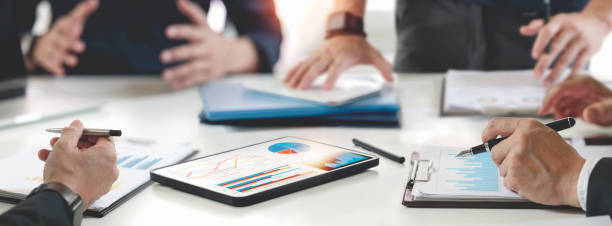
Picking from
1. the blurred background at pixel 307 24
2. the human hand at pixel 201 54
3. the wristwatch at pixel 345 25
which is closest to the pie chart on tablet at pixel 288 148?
the wristwatch at pixel 345 25

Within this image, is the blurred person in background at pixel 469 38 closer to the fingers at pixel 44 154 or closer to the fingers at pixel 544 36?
the fingers at pixel 544 36

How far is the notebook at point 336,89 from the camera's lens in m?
1.16

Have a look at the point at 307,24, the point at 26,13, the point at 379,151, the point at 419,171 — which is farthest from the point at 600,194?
the point at 307,24

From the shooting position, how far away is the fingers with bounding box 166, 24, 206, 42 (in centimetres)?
161

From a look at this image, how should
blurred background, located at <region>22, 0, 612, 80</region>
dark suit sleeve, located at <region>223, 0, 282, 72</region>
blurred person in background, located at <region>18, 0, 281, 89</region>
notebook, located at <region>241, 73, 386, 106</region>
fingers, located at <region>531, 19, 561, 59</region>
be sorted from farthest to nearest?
1. blurred background, located at <region>22, 0, 612, 80</region>
2. dark suit sleeve, located at <region>223, 0, 282, 72</region>
3. blurred person in background, located at <region>18, 0, 281, 89</region>
4. fingers, located at <region>531, 19, 561, 59</region>
5. notebook, located at <region>241, 73, 386, 106</region>

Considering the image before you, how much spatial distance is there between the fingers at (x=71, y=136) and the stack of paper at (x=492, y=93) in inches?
29.5

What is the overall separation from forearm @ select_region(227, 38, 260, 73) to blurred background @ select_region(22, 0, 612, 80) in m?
1.54

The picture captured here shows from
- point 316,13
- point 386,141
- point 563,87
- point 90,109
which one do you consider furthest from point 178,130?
point 316,13

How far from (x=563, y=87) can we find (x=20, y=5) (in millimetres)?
1751

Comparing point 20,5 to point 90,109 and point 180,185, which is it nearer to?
point 90,109

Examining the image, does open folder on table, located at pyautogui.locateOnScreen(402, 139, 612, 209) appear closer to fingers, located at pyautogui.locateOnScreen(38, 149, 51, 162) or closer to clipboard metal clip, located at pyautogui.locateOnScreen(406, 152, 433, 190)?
clipboard metal clip, located at pyautogui.locateOnScreen(406, 152, 433, 190)

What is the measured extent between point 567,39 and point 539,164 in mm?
747

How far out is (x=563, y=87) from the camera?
3.63 ft

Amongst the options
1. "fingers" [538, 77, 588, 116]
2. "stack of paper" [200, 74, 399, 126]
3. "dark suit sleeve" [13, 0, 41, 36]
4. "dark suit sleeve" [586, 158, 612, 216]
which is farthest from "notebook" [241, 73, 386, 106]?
"dark suit sleeve" [13, 0, 41, 36]
